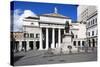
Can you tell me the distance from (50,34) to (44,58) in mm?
531

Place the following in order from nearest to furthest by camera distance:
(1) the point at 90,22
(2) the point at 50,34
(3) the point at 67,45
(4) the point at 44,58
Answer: (4) the point at 44,58 < (2) the point at 50,34 < (3) the point at 67,45 < (1) the point at 90,22

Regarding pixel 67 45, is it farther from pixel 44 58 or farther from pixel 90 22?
pixel 90 22

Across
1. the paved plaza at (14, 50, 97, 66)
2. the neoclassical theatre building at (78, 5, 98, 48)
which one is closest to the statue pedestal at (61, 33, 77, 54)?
the paved plaza at (14, 50, 97, 66)

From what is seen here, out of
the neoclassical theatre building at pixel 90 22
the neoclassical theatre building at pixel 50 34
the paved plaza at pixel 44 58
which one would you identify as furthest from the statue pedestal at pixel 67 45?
the neoclassical theatre building at pixel 90 22

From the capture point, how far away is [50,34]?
5.15m

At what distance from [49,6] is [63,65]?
1.30 metres

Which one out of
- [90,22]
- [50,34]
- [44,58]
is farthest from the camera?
[90,22]

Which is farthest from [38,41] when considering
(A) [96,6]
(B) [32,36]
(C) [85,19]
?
(A) [96,6]

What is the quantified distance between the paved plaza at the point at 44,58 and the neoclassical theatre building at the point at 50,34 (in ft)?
0.35

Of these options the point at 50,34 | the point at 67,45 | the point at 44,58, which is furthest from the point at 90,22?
the point at 44,58

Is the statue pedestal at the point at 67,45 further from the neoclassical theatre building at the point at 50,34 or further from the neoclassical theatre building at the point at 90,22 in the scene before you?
the neoclassical theatre building at the point at 90,22

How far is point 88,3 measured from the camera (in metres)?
5.57

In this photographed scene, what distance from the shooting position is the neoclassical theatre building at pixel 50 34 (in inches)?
190

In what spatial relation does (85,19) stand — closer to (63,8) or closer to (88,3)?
(88,3)
